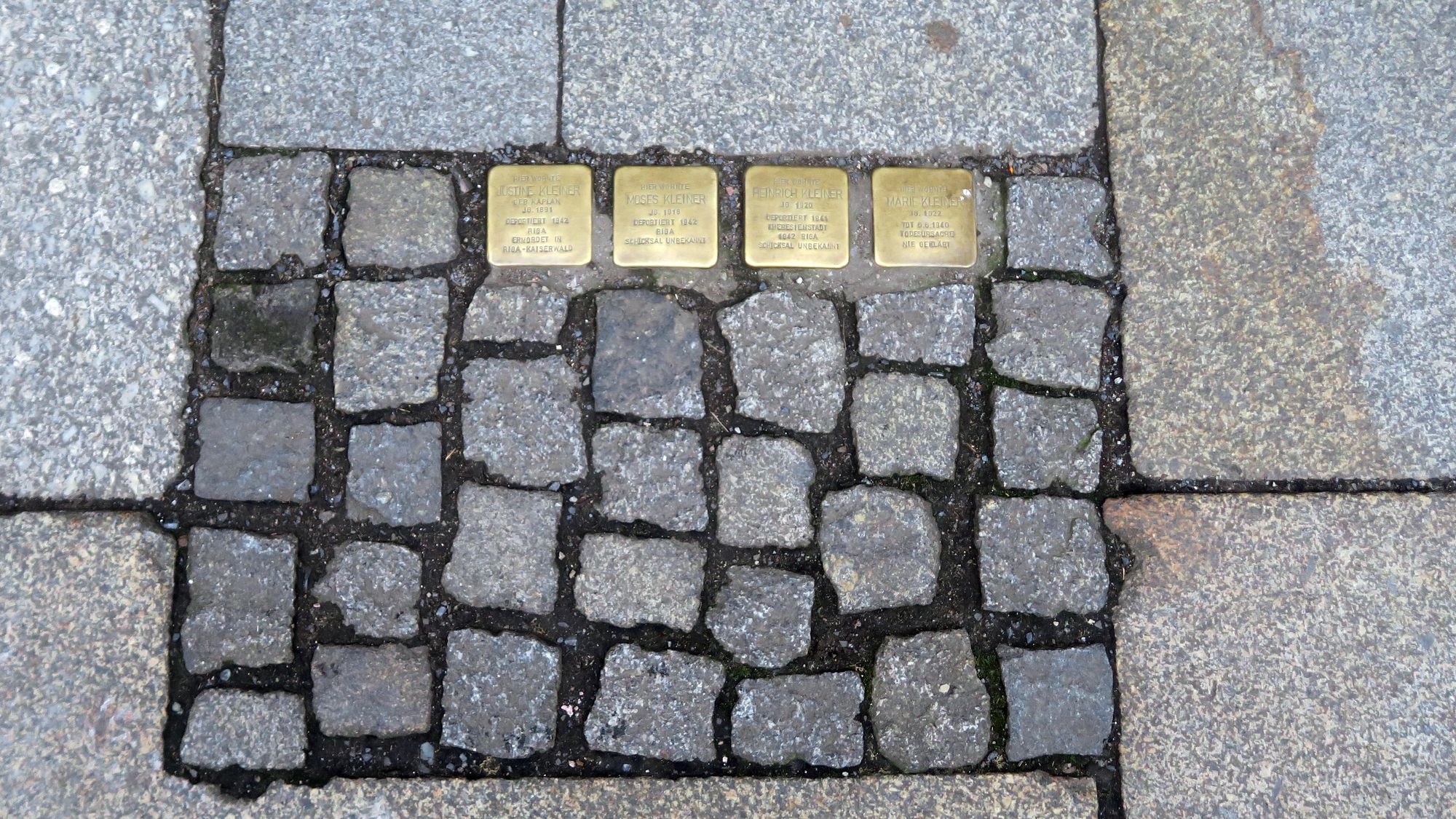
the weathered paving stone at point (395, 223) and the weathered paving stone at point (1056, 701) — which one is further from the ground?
the weathered paving stone at point (395, 223)

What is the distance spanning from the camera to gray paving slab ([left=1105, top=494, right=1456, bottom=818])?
2387 millimetres

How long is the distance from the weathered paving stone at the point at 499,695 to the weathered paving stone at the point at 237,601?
45 centimetres

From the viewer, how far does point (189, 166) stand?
2.48 meters

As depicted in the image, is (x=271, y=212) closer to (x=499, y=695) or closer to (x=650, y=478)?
(x=650, y=478)

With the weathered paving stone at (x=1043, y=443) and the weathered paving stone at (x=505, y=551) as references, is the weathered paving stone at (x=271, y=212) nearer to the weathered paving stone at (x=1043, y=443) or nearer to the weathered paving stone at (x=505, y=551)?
the weathered paving stone at (x=505, y=551)

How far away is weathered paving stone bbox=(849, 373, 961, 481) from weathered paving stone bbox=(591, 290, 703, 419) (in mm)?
463

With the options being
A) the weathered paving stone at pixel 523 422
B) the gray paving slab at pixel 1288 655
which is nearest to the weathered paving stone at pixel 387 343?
the weathered paving stone at pixel 523 422

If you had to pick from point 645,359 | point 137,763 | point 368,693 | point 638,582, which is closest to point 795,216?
point 645,359

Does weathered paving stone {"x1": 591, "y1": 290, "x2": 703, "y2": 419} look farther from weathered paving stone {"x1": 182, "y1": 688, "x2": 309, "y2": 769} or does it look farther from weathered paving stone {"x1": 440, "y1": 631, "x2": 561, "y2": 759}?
weathered paving stone {"x1": 182, "y1": 688, "x2": 309, "y2": 769}

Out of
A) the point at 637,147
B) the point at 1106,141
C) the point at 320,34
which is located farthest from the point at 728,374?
the point at 320,34

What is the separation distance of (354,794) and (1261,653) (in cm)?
248

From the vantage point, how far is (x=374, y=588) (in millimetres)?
2357

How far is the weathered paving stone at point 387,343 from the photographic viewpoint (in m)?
2.41

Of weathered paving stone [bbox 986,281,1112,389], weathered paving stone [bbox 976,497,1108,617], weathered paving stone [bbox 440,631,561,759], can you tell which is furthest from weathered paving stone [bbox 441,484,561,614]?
weathered paving stone [bbox 986,281,1112,389]
